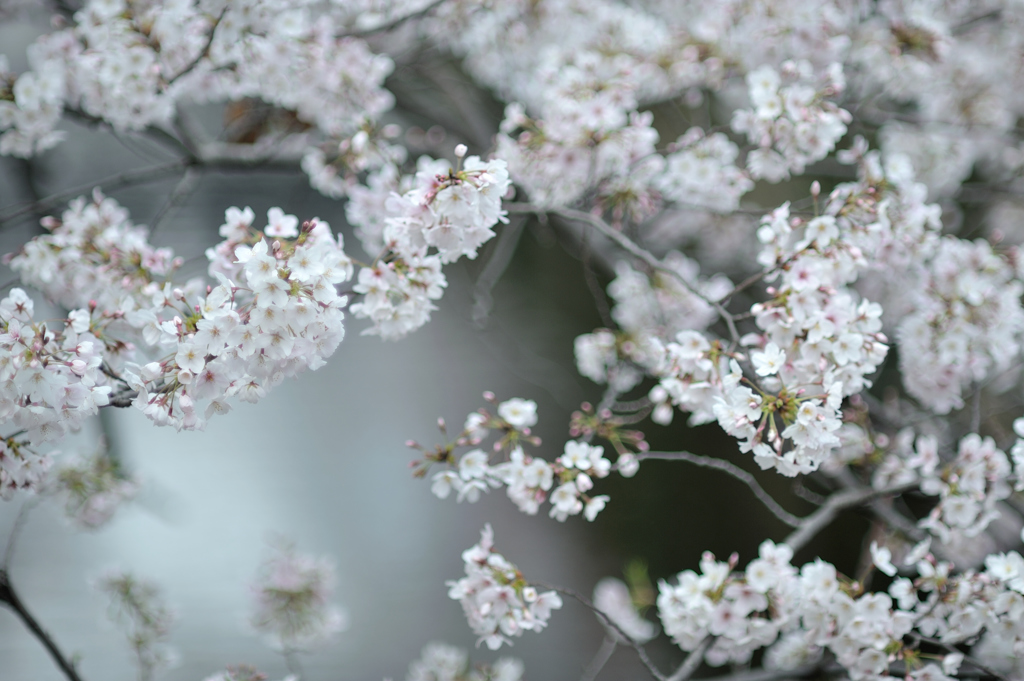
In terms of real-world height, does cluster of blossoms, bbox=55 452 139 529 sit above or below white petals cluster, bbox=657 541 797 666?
below

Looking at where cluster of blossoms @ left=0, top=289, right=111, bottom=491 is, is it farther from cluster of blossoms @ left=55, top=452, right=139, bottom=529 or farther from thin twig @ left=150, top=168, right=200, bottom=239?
cluster of blossoms @ left=55, top=452, right=139, bottom=529

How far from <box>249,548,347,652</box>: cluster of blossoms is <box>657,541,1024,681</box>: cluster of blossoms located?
1.16m

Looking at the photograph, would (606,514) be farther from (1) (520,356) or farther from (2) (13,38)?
(2) (13,38)

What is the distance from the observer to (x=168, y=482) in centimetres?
304

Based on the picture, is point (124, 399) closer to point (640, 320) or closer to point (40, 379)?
point (40, 379)

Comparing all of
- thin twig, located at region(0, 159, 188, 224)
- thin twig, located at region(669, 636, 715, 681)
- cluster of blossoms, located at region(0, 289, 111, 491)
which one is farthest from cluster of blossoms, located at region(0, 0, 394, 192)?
thin twig, located at region(669, 636, 715, 681)

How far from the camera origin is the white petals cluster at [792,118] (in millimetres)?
1303

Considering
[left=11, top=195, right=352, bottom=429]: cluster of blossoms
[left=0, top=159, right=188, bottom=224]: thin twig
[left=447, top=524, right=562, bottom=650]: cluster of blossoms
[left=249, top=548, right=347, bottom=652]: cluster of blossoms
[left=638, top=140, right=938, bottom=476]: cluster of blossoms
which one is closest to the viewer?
[left=11, top=195, right=352, bottom=429]: cluster of blossoms

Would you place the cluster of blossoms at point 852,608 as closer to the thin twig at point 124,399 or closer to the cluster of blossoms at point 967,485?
the cluster of blossoms at point 967,485

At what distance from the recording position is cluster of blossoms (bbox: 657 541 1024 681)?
1.11 meters

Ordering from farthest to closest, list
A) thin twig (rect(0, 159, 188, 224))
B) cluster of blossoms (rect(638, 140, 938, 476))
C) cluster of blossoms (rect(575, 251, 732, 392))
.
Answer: cluster of blossoms (rect(575, 251, 732, 392)) < thin twig (rect(0, 159, 188, 224)) < cluster of blossoms (rect(638, 140, 938, 476))

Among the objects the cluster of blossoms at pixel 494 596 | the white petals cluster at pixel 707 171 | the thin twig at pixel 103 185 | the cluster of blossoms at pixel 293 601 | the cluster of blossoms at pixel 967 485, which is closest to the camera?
the cluster of blossoms at pixel 494 596

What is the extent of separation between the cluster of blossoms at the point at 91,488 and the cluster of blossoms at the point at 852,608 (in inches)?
55.7

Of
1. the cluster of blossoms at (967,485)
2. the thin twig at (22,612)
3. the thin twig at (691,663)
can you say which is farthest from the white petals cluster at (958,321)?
the thin twig at (22,612)
